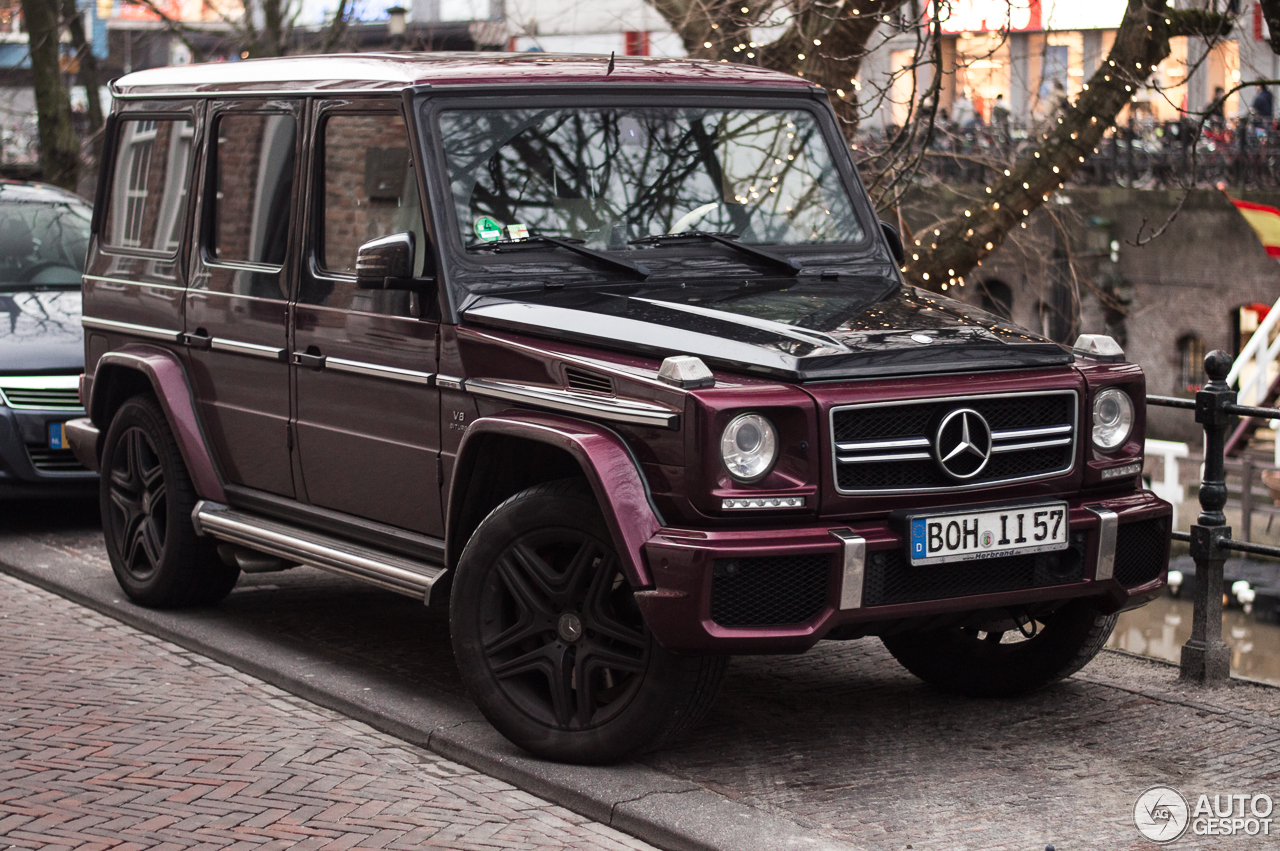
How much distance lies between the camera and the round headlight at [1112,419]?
556 cm

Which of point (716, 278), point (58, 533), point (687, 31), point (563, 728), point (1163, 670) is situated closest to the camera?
point (563, 728)

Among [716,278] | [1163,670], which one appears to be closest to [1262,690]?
[1163,670]

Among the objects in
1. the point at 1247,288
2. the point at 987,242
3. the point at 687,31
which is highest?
the point at 687,31

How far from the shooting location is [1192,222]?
90.9 feet

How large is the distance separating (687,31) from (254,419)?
6449 mm

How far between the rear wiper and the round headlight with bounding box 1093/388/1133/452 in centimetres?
154

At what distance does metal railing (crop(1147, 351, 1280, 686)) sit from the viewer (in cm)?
652

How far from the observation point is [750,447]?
4980mm

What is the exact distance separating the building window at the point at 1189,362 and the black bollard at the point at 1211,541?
75.9 feet

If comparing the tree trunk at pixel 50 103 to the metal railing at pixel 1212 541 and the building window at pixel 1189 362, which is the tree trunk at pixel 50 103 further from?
the building window at pixel 1189 362

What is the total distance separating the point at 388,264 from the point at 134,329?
2.47 meters

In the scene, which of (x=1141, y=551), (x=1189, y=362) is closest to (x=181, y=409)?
(x=1141, y=551)

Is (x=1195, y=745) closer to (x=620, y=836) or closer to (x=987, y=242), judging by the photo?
(x=620, y=836)

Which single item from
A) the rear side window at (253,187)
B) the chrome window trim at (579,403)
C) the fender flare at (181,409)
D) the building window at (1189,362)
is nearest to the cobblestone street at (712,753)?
the fender flare at (181,409)
